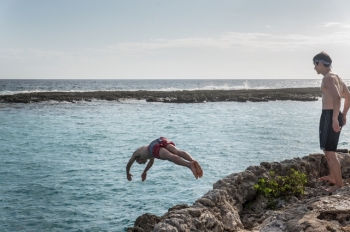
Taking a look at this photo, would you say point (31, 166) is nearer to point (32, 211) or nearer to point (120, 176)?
point (120, 176)

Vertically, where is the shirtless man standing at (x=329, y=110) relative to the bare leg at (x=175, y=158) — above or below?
above

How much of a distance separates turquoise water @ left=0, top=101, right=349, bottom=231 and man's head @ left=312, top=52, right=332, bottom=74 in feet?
23.8

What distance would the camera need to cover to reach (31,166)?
18.6 meters

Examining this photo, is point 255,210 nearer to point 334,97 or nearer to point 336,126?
point 336,126

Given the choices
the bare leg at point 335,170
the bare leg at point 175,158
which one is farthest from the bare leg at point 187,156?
the bare leg at point 335,170

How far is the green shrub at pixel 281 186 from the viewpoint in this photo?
7.84 meters

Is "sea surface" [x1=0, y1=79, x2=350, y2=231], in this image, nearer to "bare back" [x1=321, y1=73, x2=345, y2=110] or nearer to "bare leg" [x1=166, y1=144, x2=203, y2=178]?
"bare leg" [x1=166, y1=144, x2=203, y2=178]

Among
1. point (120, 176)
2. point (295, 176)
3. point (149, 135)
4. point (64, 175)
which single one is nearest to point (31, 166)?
point (64, 175)

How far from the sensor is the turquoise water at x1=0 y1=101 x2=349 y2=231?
40.6ft

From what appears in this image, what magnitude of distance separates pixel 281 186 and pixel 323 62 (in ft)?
9.18

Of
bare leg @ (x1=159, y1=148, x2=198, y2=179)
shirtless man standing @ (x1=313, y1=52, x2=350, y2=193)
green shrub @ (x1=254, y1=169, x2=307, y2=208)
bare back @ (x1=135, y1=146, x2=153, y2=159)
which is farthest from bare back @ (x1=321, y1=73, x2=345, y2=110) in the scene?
bare back @ (x1=135, y1=146, x2=153, y2=159)

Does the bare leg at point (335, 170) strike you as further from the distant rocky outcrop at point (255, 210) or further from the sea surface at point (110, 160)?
the sea surface at point (110, 160)

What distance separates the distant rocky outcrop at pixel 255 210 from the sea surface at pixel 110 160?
15.8 ft

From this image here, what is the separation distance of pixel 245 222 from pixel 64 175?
11.8m
